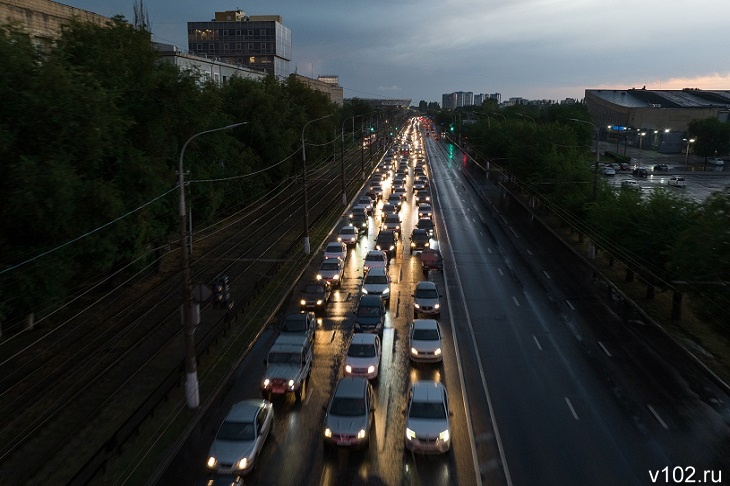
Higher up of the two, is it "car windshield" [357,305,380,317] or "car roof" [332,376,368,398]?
"car roof" [332,376,368,398]

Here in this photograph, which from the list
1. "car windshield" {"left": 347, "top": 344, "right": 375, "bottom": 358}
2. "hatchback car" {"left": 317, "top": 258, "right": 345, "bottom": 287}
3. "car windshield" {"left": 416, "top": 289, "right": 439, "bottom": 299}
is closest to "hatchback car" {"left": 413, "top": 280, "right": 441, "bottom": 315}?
"car windshield" {"left": 416, "top": 289, "right": 439, "bottom": 299}

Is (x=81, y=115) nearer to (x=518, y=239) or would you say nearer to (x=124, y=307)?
A: (x=124, y=307)

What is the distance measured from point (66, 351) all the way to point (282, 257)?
16.7m

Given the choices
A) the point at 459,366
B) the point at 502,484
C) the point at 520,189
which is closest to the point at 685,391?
the point at 459,366

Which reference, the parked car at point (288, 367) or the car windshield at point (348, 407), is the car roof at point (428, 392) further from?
the parked car at point (288, 367)

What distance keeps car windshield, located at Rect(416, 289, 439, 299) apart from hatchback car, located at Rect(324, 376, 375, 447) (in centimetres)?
1056

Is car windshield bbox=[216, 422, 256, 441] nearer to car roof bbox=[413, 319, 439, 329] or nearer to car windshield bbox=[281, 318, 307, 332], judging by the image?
car windshield bbox=[281, 318, 307, 332]

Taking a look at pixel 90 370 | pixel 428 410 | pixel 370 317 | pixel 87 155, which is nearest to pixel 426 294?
pixel 370 317

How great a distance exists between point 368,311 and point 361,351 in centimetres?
442

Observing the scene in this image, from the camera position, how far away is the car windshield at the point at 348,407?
52.9ft

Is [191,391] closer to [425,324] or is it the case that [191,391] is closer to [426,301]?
[425,324]

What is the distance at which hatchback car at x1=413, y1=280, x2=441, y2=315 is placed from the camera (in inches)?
1051

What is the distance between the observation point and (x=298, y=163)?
70.6m

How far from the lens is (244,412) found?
1560 centimetres
